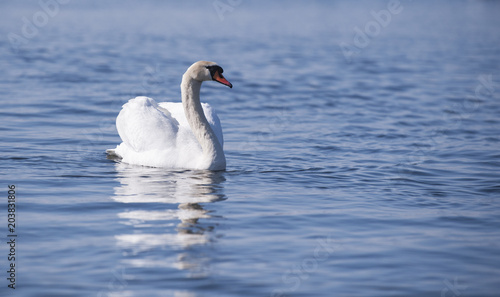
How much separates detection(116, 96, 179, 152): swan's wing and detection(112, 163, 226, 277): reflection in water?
0.39 metres

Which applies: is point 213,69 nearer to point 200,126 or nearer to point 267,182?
point 200,126

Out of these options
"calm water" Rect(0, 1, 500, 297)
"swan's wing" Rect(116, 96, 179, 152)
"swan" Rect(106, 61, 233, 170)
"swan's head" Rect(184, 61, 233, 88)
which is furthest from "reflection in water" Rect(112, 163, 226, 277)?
"swan's head" Rect(184, 61, 233, 88)

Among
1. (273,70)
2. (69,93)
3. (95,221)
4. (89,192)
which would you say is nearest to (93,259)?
(95,221)

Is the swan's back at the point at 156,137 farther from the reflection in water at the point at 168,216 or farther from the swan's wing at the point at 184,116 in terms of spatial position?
the reflection in water at the point at 168,216

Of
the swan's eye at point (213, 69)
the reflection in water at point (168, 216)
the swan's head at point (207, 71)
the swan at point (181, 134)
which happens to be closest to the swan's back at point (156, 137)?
the swan at point (181, 134)

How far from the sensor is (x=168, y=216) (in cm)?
859

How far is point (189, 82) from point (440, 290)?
571 cm

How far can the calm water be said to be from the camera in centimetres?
693

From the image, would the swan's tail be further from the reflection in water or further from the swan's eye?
the swan's eye

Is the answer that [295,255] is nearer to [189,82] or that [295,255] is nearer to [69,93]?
[189,82]

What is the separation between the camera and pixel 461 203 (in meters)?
9.59

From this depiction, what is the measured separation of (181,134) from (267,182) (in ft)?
5.70

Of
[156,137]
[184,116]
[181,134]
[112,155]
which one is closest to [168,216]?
[156,137]

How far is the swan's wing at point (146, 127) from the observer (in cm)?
1120
